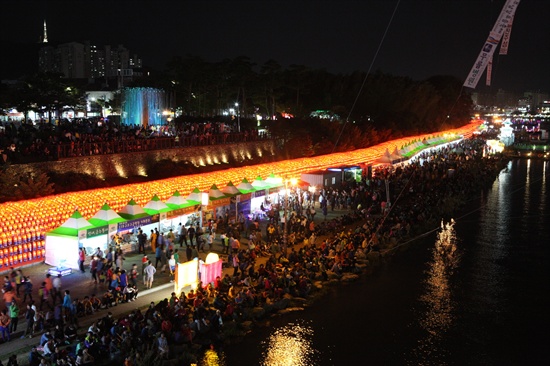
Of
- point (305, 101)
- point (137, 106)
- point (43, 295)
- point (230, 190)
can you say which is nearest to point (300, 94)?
point (305, 101)

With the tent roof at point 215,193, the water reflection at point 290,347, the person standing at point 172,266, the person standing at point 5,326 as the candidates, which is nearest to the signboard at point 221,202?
the tent roof at point 215,193

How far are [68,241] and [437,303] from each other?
13528 mm

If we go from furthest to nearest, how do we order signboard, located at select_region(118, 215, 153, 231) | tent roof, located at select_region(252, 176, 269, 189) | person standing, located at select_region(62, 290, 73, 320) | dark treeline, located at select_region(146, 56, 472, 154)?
dark treeline, located at select_region(146, 56, 472, 154) < tent roof, located at select_region(252, 176, 269, 189) < signboard, located at select_region(118, 215, 153, 231) < person standing, located at select_region(62, 290, 73, 320)

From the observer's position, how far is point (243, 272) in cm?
1911

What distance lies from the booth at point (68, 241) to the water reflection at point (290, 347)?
7.35 m

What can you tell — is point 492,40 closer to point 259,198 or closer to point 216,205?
point 259,198

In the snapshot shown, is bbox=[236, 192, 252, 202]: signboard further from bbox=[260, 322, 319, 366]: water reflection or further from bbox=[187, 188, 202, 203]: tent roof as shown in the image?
bbox=[260, 322, 319, 366]: water reflection

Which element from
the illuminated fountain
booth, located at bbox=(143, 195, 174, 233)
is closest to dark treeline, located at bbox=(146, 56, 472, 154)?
the illuminated fountain

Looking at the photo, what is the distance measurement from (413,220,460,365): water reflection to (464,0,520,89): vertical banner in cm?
836

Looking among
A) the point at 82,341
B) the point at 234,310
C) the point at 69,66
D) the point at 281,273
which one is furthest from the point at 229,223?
the point at 69,66

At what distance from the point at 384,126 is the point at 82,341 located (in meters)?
68.3

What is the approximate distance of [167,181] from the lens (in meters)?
26.4

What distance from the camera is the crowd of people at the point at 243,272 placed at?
1370 centimetres

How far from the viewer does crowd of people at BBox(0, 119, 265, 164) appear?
24812 mm
